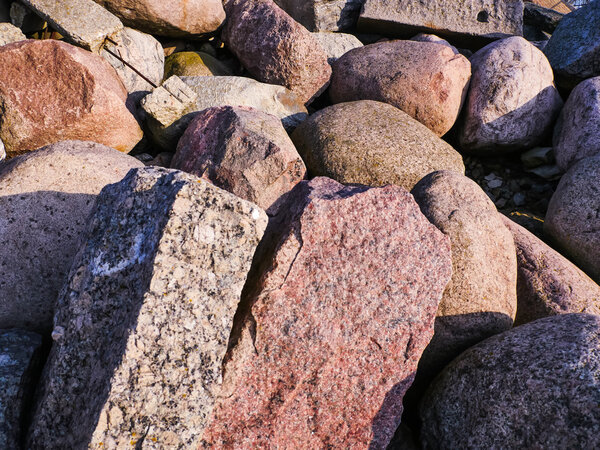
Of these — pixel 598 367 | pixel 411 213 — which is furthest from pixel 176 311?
pixel 598 367

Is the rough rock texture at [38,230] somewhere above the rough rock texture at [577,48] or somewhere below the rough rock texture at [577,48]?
below

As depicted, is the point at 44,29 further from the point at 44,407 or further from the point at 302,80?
the point at 44,407

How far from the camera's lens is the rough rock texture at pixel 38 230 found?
2562 millimetres

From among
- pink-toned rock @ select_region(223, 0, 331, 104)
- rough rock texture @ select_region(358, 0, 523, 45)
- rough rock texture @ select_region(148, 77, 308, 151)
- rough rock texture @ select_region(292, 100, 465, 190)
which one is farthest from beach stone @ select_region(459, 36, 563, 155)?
rough rock texture @ select_region(148, 77, 308, 151)

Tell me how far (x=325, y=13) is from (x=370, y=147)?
2977 mm

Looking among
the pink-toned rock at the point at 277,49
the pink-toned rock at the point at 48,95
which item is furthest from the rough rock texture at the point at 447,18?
the pink-toned rock at the point at 48,95

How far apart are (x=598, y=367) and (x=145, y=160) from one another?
11.7ft

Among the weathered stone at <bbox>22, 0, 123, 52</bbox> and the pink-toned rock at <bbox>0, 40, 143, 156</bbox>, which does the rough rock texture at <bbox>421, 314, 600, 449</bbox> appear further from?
the weathered stone at <bbox>22, 0, 123, 52</bbox>

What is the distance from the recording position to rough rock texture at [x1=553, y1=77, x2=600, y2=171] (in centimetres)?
437

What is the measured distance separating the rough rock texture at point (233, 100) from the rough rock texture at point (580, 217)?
2.40 metres

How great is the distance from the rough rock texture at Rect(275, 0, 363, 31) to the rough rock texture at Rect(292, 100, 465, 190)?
2.31m

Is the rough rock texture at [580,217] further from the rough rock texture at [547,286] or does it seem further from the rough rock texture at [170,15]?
the rough rock texture at [170,15]

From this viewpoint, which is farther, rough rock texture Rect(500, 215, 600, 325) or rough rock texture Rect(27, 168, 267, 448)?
rough rock texture Rect(500, 215, 600, 325)

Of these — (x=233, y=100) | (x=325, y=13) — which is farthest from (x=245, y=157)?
(x=325, y=13)
